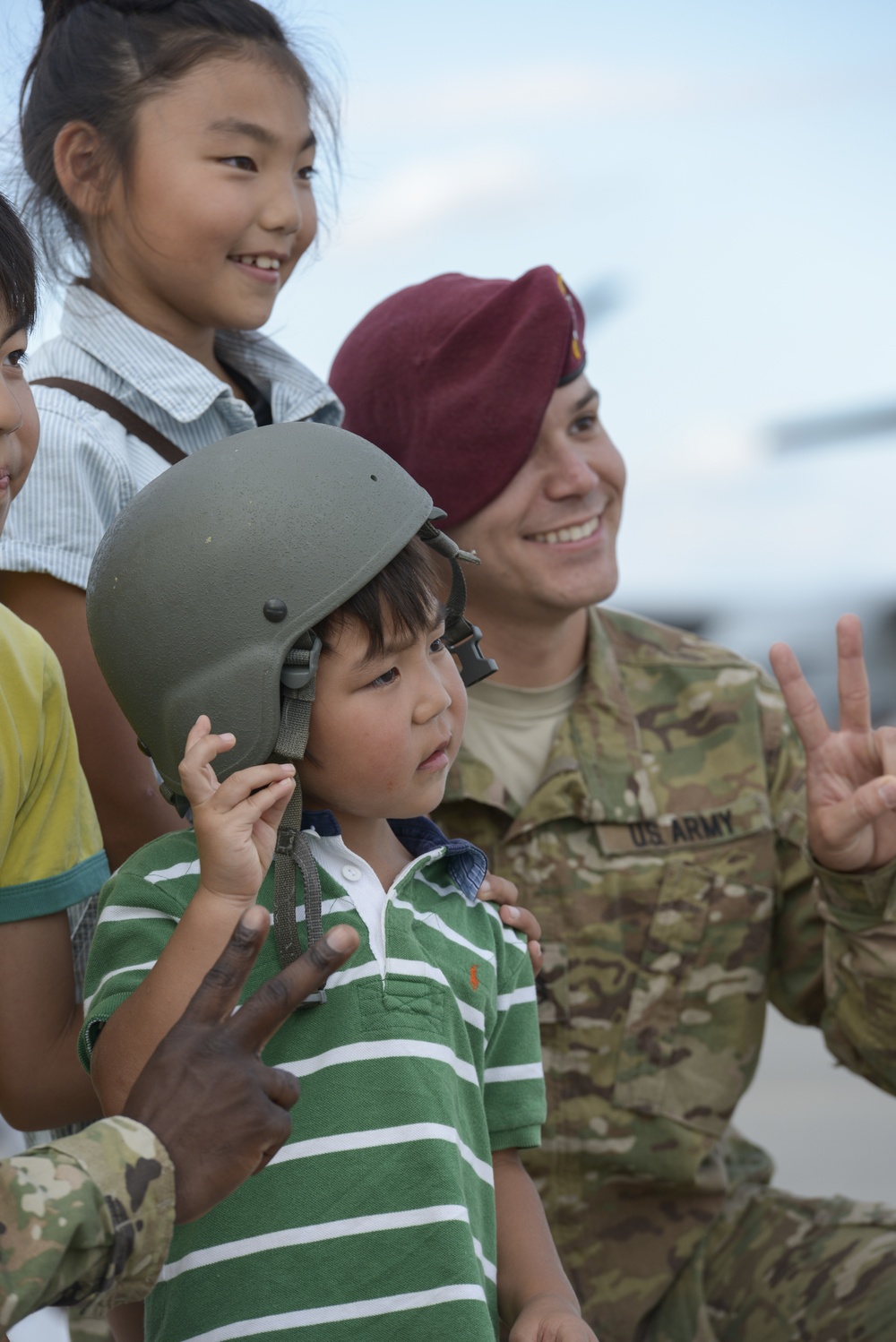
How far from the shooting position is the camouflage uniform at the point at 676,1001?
9.52ft

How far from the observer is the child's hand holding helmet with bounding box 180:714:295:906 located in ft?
5.47

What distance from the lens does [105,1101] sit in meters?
1.73

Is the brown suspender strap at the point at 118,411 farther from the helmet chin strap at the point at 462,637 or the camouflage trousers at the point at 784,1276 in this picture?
the camouflage trousers at the point at 784,1276

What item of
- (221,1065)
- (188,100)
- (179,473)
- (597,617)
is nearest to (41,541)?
(179,473)

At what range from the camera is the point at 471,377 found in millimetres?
3111

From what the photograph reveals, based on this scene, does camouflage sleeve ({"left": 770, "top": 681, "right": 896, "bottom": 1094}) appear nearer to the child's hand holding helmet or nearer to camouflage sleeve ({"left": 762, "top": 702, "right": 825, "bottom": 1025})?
camouflage sleeve ({"left": 762, "top": 702, "right": 825, "bottom": 1025})

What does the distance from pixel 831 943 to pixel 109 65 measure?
6.82 feet

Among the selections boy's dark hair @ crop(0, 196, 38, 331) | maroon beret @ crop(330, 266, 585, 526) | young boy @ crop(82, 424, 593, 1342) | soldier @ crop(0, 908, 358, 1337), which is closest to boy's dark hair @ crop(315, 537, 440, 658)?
young boy @ crop(82, 424, 593, 1342)

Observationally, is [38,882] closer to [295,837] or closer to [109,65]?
[295,837]

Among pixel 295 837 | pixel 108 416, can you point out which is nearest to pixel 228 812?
pixel 295 837

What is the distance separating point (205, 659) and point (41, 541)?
60 cm

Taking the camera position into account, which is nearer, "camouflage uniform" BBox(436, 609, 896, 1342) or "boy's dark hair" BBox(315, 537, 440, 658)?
"boy's dark hair" BBox(315, 537, 440, 658)

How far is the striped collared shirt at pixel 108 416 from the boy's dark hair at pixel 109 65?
188 mm

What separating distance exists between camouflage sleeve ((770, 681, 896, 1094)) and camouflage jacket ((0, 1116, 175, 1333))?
1.59m
